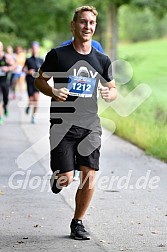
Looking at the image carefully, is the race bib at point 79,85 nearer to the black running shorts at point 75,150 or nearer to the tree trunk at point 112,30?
the black running shorts at point 75,150

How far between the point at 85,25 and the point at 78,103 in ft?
2.26

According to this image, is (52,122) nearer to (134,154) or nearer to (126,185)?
(126,185)

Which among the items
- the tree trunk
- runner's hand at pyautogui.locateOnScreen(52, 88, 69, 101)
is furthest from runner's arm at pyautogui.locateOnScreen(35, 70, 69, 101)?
the tree trunk

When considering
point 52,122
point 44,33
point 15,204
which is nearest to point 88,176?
point 52,122

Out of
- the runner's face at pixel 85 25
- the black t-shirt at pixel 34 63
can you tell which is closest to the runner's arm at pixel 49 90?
the runner's face at pixel 85 25

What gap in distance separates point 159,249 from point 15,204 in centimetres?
278

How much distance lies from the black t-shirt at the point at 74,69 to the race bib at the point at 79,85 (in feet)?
0.10

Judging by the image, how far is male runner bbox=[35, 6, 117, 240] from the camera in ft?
25.6

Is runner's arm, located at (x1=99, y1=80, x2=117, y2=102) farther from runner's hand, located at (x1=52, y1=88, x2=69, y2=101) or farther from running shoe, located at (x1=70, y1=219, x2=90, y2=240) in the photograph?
running shoe, located at (x1=70, y1=219, x2=90, y2=240)

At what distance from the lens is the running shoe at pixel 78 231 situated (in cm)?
796

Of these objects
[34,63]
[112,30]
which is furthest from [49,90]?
[112,30]

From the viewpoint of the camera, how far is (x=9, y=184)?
37.6 feet

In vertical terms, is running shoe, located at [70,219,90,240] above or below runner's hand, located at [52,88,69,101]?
below

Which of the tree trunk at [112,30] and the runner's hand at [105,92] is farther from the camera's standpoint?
the tree trunk at [112,30]
